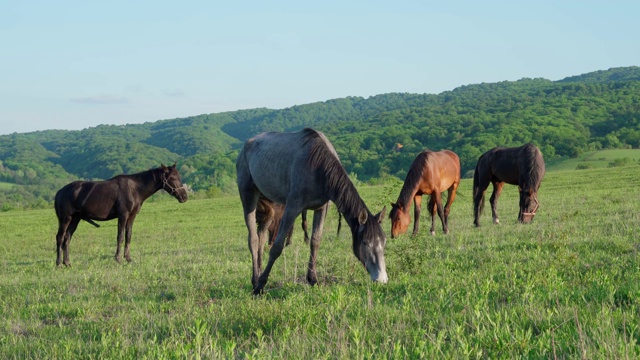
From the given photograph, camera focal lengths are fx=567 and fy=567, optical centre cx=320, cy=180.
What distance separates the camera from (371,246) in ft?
23.0

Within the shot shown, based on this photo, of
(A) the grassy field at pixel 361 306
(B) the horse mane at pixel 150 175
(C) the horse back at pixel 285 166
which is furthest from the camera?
(B) the horse mane at pixel 150 175

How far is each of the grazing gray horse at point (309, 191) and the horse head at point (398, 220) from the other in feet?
20.0

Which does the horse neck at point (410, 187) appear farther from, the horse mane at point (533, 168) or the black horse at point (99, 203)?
the black horse at point (99, 203)

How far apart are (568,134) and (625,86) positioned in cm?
6777

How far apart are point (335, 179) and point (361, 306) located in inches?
84.2

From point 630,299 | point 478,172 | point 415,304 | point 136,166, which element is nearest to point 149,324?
point 415,304

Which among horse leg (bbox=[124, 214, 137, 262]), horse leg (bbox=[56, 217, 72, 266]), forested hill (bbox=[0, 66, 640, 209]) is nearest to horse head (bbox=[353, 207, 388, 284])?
horse leg (bbox=[124, 214, 137, 262])

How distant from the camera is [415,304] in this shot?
5.73 metres

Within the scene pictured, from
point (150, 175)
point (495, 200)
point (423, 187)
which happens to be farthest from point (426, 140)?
point (150, 175)

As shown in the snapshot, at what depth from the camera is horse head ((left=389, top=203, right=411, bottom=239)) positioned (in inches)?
567

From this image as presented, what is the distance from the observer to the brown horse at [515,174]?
1579 centimetres

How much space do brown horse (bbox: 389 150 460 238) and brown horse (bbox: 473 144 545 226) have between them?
172 centimetres

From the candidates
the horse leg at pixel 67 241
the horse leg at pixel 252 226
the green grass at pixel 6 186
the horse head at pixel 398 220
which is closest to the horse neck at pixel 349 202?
the horse leg at pixel 252 226

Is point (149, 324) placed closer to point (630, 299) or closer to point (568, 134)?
point (630, 299)
